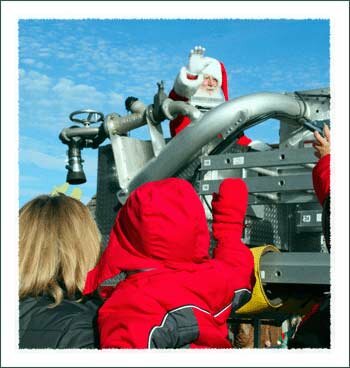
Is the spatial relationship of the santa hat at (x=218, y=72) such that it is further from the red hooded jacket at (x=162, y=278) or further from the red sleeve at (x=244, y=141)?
the red hooded jacket at (x=162, y=278)

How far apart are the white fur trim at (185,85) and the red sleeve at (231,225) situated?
2167 mm

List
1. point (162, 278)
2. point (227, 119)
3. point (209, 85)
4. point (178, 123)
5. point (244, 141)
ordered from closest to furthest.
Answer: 1. point (162, 278)
2. point (227, 119)
3. point (244, 141)
4. point (178, 123)
5. point (209, 85)

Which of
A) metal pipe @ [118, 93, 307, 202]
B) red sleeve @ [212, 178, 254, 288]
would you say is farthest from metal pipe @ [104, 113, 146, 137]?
red sleeve @ [212, 178, 254, 288]

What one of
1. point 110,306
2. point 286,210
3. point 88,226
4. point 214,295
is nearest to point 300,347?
point 214,295

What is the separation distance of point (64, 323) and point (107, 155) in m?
3.23

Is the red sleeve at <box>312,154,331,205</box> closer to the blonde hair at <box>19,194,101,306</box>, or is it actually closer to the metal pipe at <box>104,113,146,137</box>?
the blonde hair at <box>19,194,101,306</box>

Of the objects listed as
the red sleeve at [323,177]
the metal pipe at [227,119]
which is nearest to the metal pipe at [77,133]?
the metal pipe at [227,119]

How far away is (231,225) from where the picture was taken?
2703 millimetres

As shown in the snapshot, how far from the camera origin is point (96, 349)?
1.93m

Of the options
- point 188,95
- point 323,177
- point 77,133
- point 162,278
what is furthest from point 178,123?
point 162,278

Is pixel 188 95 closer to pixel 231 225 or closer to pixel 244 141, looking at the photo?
pixel 244 141

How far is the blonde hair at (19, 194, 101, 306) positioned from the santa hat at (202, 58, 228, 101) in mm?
3264

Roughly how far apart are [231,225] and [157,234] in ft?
2.23

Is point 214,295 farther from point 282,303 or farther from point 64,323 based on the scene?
point 282,303
